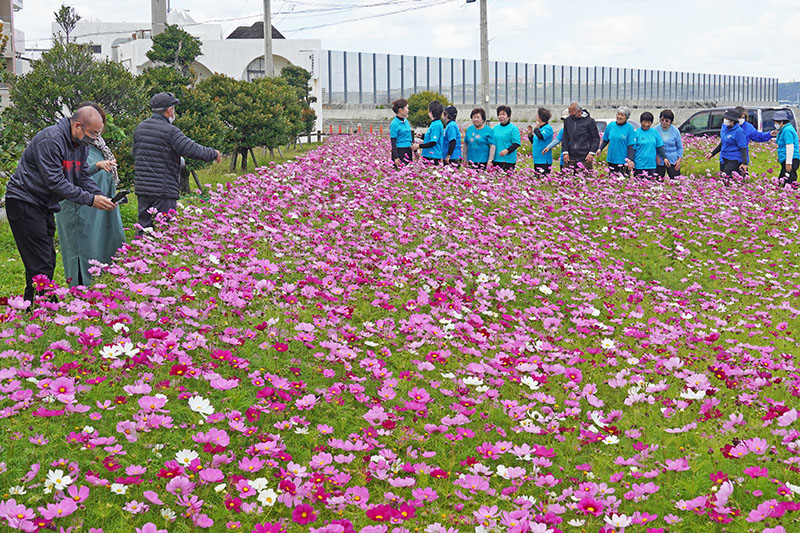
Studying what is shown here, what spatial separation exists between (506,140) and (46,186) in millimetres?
8378

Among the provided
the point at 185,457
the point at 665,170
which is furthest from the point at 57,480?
the point at 665,170

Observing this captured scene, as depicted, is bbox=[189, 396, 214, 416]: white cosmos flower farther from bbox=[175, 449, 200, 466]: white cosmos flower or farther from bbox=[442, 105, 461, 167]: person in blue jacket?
bbox=[442, 105, 461, 167]: person in blue jacket

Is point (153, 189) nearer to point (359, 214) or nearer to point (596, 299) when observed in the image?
point (359, 214)

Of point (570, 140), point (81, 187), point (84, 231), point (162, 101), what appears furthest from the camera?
point (570, 140)

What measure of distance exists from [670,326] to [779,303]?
7.38 ft

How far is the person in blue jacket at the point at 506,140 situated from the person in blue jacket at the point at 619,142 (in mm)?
1664

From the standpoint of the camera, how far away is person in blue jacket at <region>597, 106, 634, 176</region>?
1314cm

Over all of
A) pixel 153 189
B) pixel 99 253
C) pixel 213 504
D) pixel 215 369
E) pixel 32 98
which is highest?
pixel 32 98

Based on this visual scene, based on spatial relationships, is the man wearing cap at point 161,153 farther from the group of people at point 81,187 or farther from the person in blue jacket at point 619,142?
the person in blue jacket at point 619,142

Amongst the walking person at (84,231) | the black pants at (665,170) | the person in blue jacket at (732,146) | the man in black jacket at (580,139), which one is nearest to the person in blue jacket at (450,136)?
the man in black jacket at (580,139)

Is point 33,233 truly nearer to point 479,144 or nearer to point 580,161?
point 479,144

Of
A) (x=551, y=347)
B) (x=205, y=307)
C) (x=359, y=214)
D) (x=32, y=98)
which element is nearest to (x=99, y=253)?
(x=205, y=307)

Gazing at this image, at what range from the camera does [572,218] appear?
10953 mm

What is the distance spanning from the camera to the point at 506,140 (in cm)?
1291
